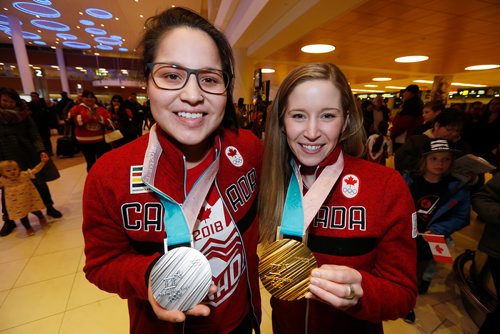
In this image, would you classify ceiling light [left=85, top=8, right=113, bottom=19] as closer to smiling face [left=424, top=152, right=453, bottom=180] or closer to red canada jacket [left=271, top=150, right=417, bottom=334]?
smiling face [left=424, top=152, right=453, bottom=180]

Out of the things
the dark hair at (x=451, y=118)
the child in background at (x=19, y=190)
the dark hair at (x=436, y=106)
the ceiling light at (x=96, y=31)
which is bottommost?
the child in background at (x=19, y=190)

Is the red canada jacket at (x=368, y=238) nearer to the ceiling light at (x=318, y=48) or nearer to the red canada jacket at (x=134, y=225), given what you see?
the red canada jacket at (x=134, y=225)

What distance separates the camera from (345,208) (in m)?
0.94

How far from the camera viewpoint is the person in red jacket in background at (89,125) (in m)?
3.99

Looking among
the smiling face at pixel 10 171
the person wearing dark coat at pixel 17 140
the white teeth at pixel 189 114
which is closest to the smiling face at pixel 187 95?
the white teeth at pixel 189 114

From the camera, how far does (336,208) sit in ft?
3.10

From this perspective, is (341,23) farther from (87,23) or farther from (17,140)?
(87,23)

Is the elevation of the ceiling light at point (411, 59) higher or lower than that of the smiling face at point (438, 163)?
higher

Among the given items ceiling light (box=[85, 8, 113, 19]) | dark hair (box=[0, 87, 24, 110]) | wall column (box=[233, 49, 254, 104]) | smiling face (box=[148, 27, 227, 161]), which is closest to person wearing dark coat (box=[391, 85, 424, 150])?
smiling face (box=[148, 27, 227, 161])

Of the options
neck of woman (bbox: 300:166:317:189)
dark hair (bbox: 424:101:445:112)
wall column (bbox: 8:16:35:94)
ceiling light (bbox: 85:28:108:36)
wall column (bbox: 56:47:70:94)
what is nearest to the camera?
neck of woman (bbox: 300:166:317:189)

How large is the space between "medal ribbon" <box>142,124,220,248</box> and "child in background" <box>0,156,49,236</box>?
3127 mm

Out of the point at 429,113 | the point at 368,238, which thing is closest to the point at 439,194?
the point at 368,238

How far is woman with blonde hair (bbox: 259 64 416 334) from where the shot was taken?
0.87 m

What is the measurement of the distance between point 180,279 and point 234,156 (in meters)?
0.57
